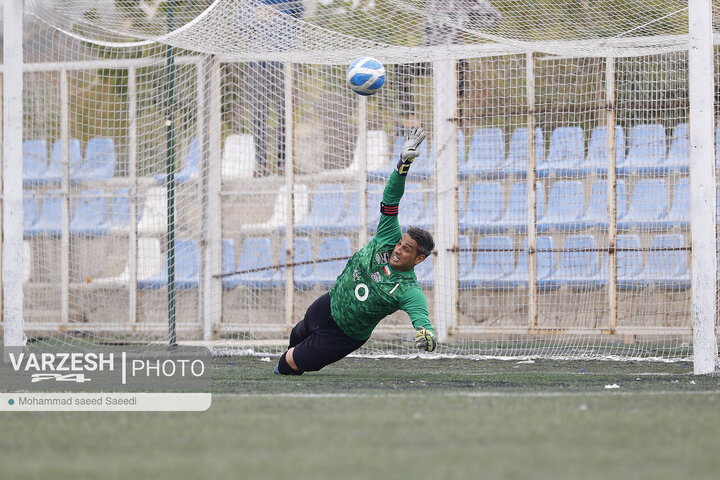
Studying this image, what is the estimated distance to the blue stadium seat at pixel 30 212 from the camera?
13.8 m

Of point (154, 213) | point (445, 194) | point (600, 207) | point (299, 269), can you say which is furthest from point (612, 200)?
point (154, 213)

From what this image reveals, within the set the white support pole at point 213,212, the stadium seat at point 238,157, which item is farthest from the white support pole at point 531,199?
the white support pole at point 213,212

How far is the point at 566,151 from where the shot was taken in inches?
479

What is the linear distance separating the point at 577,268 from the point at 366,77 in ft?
16.9

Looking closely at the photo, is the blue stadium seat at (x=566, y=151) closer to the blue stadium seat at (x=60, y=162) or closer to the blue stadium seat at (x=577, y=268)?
the blue stadium seat at (x=577, y=268)

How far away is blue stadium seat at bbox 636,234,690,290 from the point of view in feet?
37.9

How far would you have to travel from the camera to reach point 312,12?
10453 millimetres

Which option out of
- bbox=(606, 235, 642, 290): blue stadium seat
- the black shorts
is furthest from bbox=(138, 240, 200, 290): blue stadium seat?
the black shorts

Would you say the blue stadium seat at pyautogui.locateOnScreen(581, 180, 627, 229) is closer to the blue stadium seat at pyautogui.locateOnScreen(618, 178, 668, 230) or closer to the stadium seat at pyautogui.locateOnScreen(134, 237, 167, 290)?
the blue stadium seat at pyautogui.locateOnScreen(618, 178, 668, 230)

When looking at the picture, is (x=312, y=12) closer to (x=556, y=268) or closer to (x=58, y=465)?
(x=556, y=268)

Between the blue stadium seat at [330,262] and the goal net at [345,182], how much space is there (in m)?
0.04

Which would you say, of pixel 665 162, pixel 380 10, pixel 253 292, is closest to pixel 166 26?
pixel 380 10

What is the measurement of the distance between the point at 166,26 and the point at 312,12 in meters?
1.63

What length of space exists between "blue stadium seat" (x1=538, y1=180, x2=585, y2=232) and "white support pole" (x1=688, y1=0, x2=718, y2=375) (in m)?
4.48
